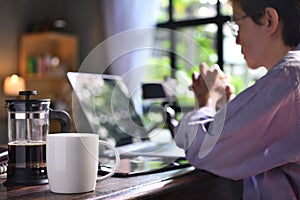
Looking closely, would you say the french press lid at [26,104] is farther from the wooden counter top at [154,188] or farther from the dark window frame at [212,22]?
the dark window frame at [212,22]

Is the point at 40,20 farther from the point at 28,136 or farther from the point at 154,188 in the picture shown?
the point at 154,188

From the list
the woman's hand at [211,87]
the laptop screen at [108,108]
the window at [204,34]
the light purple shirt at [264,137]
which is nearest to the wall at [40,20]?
the window at [204,34]

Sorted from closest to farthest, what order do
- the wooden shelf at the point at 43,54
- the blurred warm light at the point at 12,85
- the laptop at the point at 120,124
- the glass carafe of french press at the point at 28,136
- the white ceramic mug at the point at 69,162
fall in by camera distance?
the white ceramic mug at the point at 69,162 < the glass carafe of french press at the point at 28,136 < the laptop at the point at 120,124 < the blurred warm light at the point at 12,85 < the wooden shelf at the point at 43,54

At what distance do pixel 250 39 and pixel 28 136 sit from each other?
605mm

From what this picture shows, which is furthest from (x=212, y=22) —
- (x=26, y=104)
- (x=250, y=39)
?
(x=26, y=104)

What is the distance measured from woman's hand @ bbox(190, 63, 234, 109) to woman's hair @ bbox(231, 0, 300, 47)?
0.23m

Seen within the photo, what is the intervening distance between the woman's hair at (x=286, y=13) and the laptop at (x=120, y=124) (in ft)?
1.38

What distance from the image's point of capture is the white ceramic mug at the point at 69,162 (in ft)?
2.79

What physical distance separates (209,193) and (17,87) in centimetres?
348

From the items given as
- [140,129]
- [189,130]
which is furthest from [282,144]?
[140,129]

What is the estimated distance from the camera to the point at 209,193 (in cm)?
117

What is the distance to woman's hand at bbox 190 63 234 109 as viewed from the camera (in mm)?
1278

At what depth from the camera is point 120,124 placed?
1443mm

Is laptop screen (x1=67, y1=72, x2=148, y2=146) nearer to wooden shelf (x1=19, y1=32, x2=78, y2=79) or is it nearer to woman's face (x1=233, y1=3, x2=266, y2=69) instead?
woman's face (x1=233, y1=3, x2=266, y2=69)
